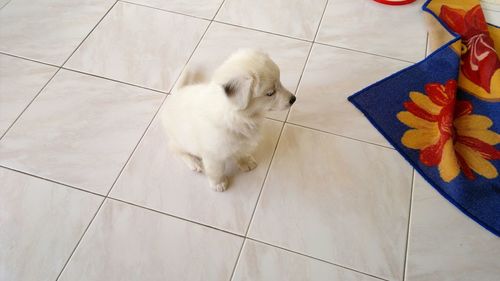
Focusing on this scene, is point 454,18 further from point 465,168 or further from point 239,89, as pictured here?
point 239,89

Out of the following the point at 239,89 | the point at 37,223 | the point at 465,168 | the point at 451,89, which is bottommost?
the point at 37,223

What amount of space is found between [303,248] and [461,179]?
2.19 ft

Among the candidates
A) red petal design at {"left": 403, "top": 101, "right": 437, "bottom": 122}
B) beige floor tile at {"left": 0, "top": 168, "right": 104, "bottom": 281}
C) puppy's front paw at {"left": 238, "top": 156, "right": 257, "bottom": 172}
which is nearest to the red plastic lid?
red petal design at {"left": 403, "top": 101, "right": 437, "bottom": 122}

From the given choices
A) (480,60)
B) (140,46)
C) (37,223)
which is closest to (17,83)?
(140,46)

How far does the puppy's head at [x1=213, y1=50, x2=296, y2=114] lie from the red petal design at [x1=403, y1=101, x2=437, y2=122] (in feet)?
2.38

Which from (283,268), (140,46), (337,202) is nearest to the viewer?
(283,268)

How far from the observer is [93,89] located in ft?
5.59

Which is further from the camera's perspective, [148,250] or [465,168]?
[465,168]

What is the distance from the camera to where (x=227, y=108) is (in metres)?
1.08

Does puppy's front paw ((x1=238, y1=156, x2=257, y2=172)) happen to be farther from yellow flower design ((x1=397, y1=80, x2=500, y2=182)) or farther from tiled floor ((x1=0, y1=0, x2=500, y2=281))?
yellow flower design ((x1=397, y1=80, x2=500, y2=182))

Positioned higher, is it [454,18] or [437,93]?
[454,18]

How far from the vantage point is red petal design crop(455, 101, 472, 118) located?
1.60 metres

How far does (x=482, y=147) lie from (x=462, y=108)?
0.20 meters

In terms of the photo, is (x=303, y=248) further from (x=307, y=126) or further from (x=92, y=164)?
(x=92, y=164)
